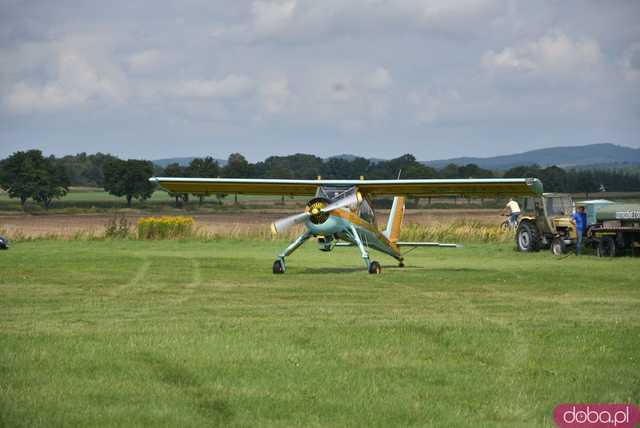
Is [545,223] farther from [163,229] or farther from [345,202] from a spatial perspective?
[163,229]

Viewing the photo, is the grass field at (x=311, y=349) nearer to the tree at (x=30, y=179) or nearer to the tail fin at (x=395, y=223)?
the tail fin at (x=395, y=223)

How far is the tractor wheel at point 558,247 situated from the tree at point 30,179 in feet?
254

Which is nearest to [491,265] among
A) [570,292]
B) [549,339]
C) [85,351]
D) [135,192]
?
[570,292]

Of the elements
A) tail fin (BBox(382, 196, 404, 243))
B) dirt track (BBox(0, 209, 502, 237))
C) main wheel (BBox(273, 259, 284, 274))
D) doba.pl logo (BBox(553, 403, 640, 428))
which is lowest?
dirt track (BBox(0, 209, 502, 237))

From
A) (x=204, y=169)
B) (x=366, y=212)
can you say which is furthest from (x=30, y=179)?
(x=366, y=212)

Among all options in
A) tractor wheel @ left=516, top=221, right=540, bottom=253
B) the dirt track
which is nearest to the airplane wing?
tractor wheel @ left=516, top=221, right=540, bottom=253

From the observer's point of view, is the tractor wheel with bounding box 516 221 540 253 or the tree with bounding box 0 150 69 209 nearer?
the tractor wheel with bounding box 516 221 540 253

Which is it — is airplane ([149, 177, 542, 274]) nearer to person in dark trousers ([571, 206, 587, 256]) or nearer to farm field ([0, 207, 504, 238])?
person in dark trousers ([571, 206, 587, 256])

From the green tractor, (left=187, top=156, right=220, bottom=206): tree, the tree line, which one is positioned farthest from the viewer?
(left=187, top=156, right=220, bottom=206): tree

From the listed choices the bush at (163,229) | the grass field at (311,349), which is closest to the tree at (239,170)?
the bush at (163,229)

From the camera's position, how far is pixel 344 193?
22.4 metres

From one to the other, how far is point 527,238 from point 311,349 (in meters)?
21.8

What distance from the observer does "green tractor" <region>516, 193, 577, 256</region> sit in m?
30.8

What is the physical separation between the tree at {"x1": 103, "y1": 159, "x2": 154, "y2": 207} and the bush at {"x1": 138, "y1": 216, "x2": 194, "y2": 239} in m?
68.1
